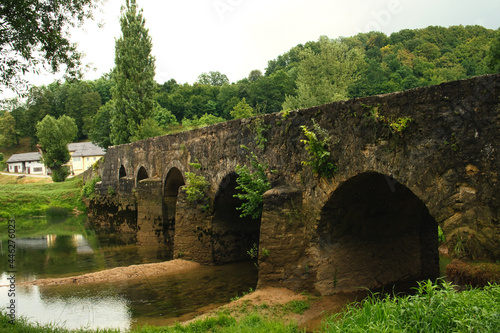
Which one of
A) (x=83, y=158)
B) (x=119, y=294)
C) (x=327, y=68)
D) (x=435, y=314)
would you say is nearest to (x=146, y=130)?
(x=327, y=68)

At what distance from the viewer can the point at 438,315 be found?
13.0 feet

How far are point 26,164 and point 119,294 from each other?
6603 centimetres

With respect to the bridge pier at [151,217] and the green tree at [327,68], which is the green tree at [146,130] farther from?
the bridge pier at [151,217]

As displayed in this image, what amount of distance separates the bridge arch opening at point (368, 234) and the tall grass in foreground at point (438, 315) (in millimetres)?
3037

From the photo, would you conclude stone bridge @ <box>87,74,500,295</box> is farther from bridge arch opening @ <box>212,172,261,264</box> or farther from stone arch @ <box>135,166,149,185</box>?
stone arch @ <box>135,166,149,185</box>

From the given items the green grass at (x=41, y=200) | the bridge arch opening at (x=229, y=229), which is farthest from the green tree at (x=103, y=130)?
the bridge arch opening at (x=229, y=229)

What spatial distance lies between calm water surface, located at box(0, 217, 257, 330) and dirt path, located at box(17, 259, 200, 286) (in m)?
0.34

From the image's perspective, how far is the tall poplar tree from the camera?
31.2 metres

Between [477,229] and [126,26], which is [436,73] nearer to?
[126,26]

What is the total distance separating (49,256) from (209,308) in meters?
9.47

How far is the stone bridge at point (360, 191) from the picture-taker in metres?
5.32

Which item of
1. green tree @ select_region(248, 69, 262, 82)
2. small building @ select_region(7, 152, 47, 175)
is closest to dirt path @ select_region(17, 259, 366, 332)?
small building @ select_region(7, 152, 47, 175)

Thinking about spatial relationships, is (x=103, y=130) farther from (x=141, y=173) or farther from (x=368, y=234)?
(x=368, y=234)

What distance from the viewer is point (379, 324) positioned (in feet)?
13.5
